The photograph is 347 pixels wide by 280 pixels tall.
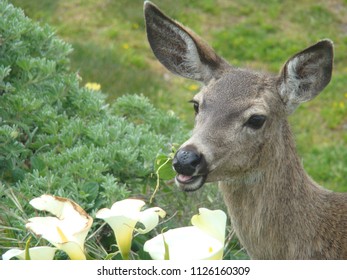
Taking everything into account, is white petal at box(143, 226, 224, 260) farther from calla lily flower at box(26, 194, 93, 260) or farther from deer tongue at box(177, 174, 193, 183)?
deer tongue at box(177, 174, 193, 183)

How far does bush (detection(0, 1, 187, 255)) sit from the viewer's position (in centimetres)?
377

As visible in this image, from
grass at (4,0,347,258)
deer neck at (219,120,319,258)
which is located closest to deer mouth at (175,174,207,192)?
deer neck at (219,120,319,258)

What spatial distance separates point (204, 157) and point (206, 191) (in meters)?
1.20

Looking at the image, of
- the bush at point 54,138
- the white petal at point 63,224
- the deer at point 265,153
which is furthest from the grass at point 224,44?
the white petal at point 63,224

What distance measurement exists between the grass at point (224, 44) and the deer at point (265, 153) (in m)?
3.13

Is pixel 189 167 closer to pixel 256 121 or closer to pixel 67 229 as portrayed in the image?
pixel 256 121

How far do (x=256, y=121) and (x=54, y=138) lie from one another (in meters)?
1.19

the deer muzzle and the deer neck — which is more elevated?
the deer muzzle

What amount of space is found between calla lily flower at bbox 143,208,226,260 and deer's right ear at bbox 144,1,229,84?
1428mm

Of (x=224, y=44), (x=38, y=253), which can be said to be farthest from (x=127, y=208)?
(x=224, y=44)

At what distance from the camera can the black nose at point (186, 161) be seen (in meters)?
3.23

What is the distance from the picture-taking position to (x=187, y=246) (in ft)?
7.89

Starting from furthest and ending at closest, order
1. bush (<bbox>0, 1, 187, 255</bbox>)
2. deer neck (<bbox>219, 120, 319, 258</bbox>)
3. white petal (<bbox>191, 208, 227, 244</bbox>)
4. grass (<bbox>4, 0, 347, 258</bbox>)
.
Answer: grass (<bbox>4, 0, 347, 258</bbox>) → bush (<bbox>0, 1, 187, 255</bbox>) → deer neck (<bbox>219, 120, 319, 258</bbox>) → white petal (<bbox>191, 208, 227, 244</bbox>)

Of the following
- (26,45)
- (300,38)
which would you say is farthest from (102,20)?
(26,45)
